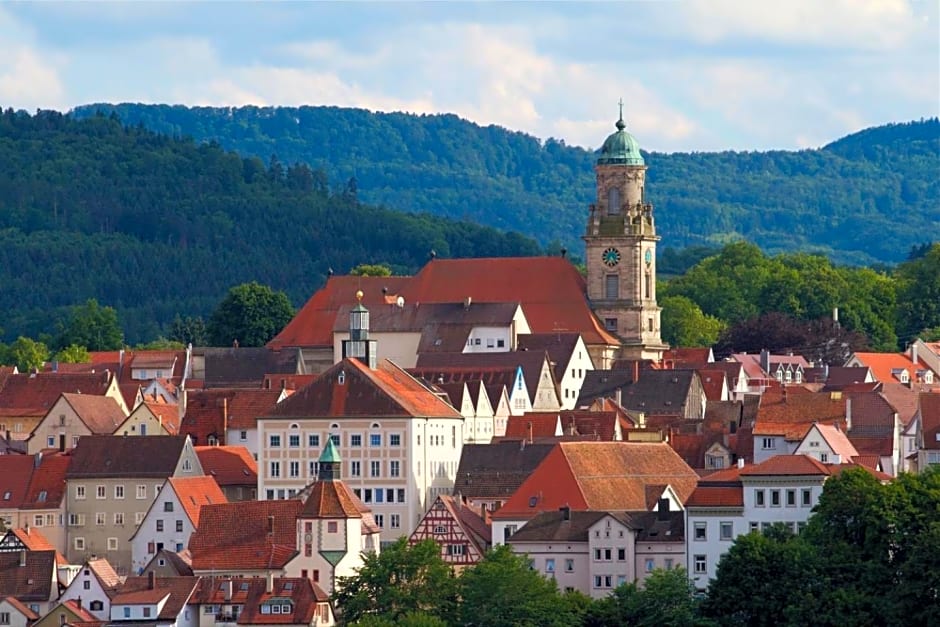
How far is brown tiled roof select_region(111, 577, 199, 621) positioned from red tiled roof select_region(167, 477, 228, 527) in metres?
5.72

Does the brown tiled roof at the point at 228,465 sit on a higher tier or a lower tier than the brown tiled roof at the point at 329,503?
higher

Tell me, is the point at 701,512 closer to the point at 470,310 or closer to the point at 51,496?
the point at 51,496

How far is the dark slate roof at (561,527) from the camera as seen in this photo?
98812 mm

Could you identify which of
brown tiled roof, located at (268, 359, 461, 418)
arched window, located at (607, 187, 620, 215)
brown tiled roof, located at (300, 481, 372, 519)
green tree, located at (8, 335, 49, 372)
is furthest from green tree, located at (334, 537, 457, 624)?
green tree, located at (8, 335, 49, 372)

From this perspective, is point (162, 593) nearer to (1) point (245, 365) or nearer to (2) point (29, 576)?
(2) point (29, 576)

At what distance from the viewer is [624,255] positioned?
154 m

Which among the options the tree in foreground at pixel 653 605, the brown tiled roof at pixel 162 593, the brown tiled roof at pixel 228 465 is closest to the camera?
the tree in foreground at pixel 653 605

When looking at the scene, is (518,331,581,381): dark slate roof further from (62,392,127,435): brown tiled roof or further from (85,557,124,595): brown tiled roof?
(85,557,124,595): brown tiled roof

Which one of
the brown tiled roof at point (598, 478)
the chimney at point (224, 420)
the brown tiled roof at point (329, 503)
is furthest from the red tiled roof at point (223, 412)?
the brown tiled roof at point (329, 503)

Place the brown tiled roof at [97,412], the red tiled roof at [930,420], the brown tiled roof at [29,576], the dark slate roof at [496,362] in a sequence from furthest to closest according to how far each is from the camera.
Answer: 1. the dark slate roof at [496,362]
2. the brown tiled roof at [97,412]
3. the red tiled roof at [930,420]
4. the brown tiled roof at [29,576]

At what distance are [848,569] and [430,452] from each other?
85.2 ft

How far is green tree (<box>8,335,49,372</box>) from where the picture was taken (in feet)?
577

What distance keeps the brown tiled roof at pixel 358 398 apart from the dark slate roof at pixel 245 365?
3076 centimetres

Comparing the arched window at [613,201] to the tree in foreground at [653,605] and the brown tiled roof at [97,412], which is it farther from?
the tree in foreground at [653,605]
